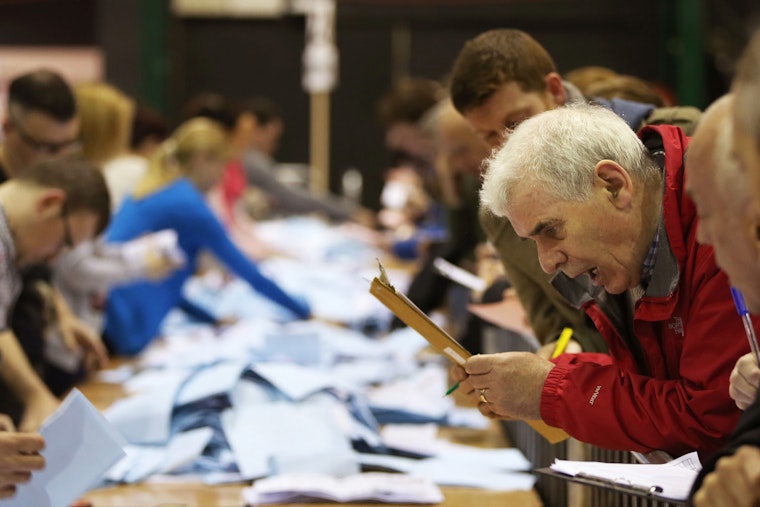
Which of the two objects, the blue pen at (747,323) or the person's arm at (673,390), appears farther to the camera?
the person's arm at (673,390)

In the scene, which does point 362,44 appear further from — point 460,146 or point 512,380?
point 512,380

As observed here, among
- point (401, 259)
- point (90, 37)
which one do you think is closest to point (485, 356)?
point (401, 259)

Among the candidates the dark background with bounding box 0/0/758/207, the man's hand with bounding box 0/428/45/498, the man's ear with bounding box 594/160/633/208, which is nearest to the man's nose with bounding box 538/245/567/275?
the man's ear with bounding box 594/160/633/208

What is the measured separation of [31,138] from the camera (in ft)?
11.1

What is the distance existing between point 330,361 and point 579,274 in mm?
2148

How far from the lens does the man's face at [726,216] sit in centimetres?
129

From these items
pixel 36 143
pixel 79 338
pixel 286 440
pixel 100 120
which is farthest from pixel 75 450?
pixel 100 120

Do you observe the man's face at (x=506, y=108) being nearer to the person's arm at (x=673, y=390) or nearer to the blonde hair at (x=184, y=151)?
the person's arm at (x=673, y=390)

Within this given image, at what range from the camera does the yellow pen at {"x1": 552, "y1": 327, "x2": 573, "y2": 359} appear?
2.35 m

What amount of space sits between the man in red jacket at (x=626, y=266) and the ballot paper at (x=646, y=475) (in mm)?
94

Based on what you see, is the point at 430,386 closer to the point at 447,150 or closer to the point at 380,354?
the point at 380,354

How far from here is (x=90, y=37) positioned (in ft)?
32.4

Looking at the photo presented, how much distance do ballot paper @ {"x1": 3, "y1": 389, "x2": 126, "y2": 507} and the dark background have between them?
7.98 meters

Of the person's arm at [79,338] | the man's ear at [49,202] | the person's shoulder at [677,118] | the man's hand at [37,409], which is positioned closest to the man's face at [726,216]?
the person's shoulder at [677,118]
